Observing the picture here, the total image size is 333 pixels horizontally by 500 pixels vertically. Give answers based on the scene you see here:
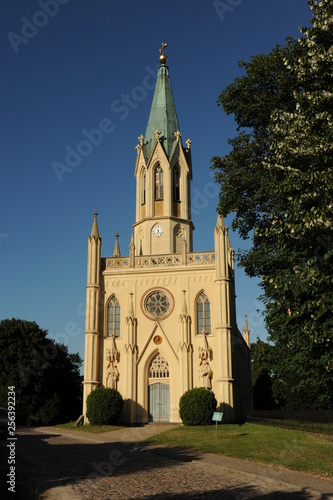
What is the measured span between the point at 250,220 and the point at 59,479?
13.0 metres

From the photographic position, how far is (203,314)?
118ft

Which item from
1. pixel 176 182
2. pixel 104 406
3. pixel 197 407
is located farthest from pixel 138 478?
pixel 176 182

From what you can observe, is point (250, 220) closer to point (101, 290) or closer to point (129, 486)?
point (129, 486)

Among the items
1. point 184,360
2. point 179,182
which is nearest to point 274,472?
point 184,360

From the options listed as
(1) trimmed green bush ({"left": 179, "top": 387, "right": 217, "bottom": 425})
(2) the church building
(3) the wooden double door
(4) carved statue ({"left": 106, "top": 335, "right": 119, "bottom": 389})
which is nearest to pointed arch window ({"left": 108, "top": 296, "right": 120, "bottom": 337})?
(2) the church building

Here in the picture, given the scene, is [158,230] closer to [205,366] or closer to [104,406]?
[205,366]

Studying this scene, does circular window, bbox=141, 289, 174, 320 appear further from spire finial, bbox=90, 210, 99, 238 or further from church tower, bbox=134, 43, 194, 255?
spire finial, bbox=90, 210, 99, 238

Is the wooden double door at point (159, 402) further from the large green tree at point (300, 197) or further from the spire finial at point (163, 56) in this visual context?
the spire finial at point (163, 56)

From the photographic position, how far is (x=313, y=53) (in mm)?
15430

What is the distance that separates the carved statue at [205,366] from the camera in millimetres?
34000

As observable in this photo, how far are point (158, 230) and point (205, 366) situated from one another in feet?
40.7

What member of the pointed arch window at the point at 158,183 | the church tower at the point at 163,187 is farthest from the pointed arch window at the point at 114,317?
the pointed arch window at the point at 158,183

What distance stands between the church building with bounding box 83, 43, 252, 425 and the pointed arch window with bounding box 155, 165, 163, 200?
180 inches

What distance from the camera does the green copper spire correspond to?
4378 cm
